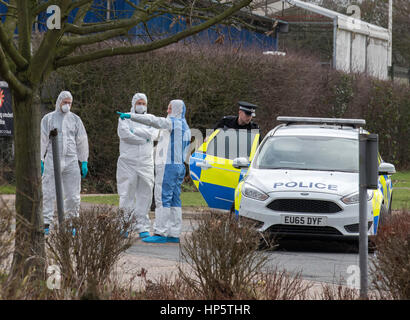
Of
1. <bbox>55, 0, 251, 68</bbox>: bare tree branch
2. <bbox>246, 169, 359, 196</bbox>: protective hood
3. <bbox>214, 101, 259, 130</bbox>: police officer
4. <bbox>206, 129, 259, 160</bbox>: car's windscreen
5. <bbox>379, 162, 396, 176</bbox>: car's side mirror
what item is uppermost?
<bbox>55, 0, 251, 68</bbox>: bare tree branch

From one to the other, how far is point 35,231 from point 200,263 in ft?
5.19

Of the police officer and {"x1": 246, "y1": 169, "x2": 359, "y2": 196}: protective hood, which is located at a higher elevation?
the police officer

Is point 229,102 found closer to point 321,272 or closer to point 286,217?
point 286,217

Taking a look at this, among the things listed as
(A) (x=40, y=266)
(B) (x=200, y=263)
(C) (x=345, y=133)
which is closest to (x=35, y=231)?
(A) (x=40, y=266)

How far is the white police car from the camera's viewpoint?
10609 mm

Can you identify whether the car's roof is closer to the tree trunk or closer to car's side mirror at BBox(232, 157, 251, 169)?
car's side mirror at BBox(232, 157, 251, 169)

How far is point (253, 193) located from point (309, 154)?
1363 millimetres

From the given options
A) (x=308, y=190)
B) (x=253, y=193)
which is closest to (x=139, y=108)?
(x=253, y=193)

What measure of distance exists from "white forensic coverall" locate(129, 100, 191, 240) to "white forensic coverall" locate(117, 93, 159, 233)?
59 centimetres

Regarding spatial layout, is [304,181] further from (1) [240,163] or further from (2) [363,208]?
(2) [363,208]

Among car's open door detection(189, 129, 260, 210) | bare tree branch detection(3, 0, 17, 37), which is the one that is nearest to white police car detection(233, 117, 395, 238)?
car's open door detection(189, 129, 260, 210)

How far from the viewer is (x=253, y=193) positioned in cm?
1093

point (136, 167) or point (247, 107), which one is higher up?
point (247, 107)
